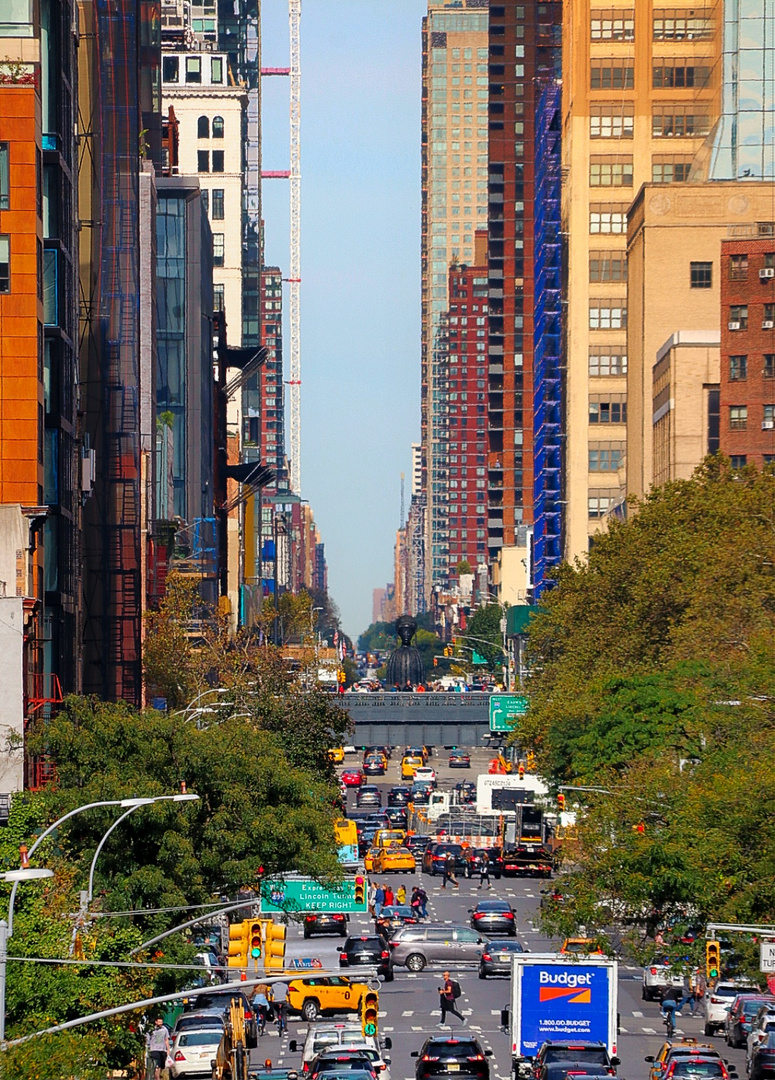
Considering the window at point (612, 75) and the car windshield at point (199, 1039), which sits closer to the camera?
the car windshield at point (199, 1039)

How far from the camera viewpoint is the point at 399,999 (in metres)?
56.4

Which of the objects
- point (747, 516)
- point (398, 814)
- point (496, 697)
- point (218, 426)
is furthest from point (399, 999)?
point (218, 426)

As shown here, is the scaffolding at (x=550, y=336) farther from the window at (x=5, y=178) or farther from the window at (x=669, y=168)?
the window at (x=5, y=178)

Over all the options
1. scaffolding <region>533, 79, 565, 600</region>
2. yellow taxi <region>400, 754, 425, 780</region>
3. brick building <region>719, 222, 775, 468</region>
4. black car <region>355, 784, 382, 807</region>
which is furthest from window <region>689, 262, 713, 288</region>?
yellow taxi <region>400, 754, 425, 780</region>

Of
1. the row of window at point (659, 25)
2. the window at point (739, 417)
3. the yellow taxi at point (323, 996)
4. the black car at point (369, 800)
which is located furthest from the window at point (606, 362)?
the yellow taxi at point (323, 996)

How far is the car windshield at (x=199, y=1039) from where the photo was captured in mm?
42938

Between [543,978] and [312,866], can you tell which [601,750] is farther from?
[543,978]

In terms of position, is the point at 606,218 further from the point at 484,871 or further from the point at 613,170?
the point at 484,871

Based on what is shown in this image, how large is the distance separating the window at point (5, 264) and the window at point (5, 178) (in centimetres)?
104

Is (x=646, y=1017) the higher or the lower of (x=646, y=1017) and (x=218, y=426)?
the lower

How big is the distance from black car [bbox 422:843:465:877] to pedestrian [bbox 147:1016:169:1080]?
4558 cm

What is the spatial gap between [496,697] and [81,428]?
154 feet

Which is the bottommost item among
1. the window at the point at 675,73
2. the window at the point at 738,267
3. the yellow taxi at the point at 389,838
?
the yellow taxi at the point at 389,838

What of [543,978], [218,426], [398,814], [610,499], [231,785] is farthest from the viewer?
[218,426]
